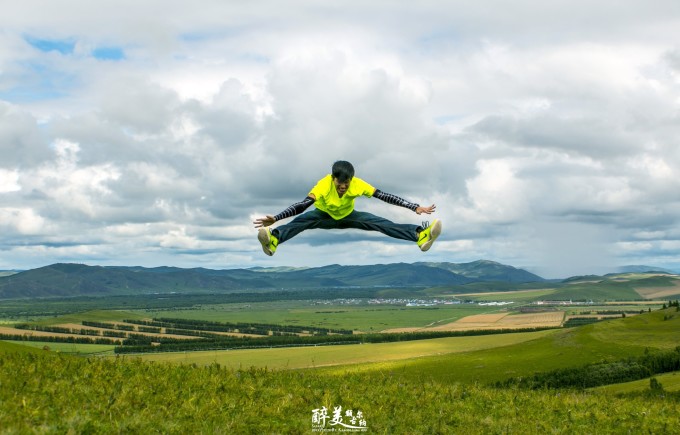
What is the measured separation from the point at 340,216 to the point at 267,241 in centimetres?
222

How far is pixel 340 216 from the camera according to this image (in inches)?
700

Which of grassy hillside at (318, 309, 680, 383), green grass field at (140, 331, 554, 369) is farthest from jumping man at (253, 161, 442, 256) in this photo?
green grass field at (140, 331, 554, 369)

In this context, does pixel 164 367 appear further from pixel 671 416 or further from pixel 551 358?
pixel 551 358

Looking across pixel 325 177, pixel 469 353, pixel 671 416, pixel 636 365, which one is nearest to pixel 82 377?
pixel 325 177

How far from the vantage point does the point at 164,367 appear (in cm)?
2148

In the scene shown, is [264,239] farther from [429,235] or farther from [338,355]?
[338,355]

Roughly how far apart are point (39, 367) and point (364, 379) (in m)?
11.8

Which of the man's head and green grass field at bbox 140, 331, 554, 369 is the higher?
the man's head

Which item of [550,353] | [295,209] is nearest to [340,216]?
[295,209]

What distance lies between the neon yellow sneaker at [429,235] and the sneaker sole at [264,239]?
Answer: 4147 millimetres

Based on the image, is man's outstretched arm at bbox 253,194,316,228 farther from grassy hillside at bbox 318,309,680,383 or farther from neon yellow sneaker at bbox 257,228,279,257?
grassy hillside at bbox 318,309,680,383

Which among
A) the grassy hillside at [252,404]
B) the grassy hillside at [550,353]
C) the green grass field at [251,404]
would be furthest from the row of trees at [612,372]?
the green grass field at [251,404]

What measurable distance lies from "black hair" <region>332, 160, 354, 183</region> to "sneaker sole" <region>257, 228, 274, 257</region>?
2701 millimetres

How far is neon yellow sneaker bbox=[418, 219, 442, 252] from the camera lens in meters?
17.2
